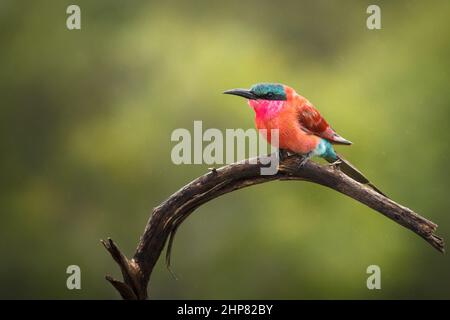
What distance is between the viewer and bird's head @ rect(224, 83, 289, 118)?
321cm

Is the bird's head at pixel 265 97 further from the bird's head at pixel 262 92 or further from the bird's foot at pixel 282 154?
the bird's foot at pixel 282 154

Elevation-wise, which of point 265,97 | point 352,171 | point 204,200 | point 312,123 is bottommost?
point 204,200

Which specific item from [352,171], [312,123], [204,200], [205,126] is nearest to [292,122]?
[312,123]

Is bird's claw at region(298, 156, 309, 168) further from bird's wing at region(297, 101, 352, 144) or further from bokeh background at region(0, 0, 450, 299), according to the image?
bokeh background at region(0, 0, 450, 299)

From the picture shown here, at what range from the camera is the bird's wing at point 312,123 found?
3373mm

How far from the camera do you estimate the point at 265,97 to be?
3.23 metres

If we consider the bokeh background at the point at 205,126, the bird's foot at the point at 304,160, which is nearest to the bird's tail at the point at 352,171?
the bird's foot at the point at 304,160

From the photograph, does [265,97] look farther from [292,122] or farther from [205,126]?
[205,126]

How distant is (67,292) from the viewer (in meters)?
5.89

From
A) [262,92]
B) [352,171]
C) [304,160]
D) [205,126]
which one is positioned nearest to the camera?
[262,92]

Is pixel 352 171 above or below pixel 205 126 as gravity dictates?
below

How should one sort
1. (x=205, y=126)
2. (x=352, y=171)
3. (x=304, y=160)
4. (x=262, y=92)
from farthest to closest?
(x=205, y=126)
(x=352, y=171)
(x=304, y=160)
(x=262, y=92)

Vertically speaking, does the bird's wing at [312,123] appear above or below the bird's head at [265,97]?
below

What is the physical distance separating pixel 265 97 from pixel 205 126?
211 centimetres
